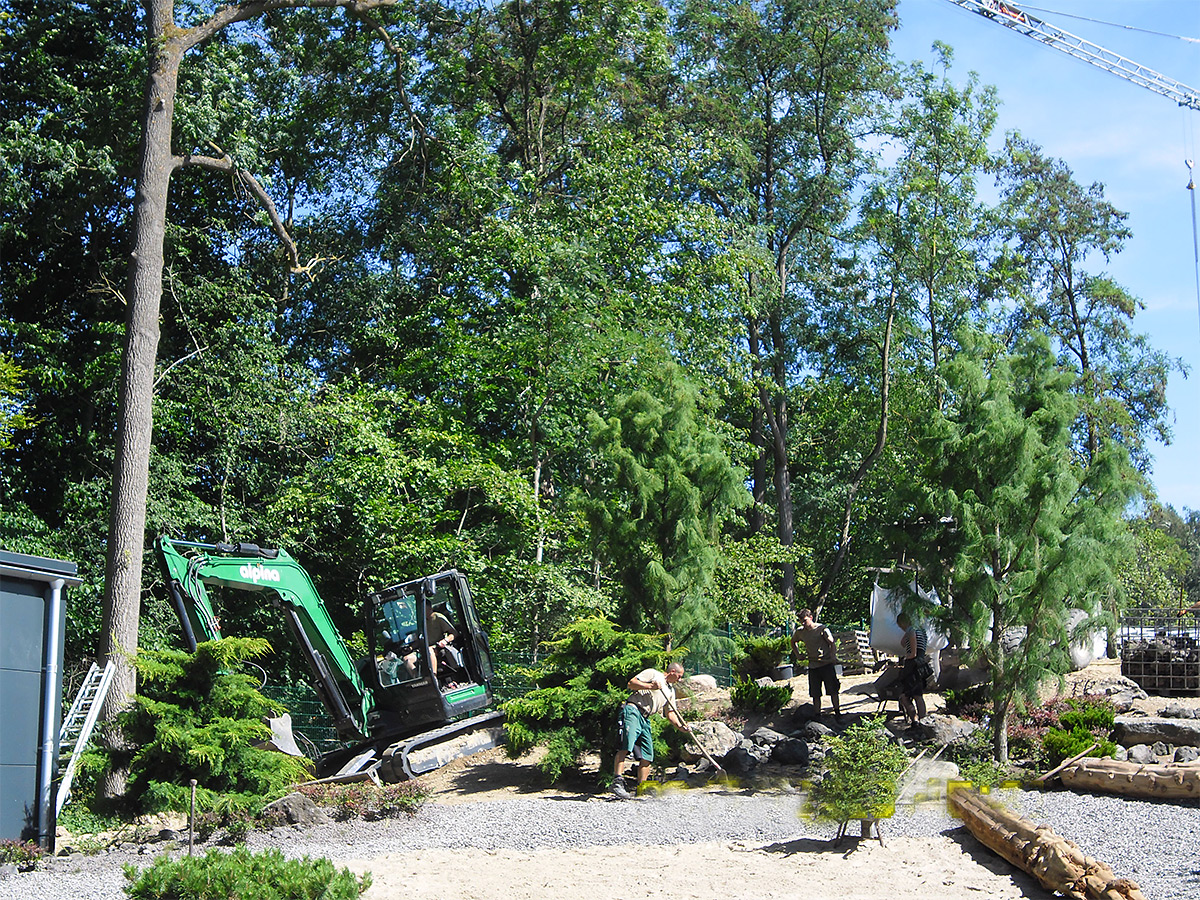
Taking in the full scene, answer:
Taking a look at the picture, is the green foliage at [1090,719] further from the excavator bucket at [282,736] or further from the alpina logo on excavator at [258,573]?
the alpina logo on excavator at [258,573]

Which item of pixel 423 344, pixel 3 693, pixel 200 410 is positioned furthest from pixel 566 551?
pixel 3 693

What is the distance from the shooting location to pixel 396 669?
14820 mm

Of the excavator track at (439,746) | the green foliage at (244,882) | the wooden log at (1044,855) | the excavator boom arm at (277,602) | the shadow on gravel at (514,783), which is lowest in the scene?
the shadow on gravel at (514,783)

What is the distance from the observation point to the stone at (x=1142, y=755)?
1334 centimetres

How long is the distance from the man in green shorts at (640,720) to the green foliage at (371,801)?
2234mm

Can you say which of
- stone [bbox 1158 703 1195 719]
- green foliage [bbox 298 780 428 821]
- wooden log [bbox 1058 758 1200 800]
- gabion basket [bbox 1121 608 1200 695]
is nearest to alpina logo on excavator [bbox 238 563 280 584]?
green foliage [bbox 298 780 428 821]

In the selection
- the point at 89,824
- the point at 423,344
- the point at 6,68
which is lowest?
the point at 89,824

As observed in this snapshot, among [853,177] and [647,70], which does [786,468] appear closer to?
[853,177]

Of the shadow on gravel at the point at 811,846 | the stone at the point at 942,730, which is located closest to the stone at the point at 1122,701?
the stone at the point at 942,730

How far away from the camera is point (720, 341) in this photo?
83.8 feet

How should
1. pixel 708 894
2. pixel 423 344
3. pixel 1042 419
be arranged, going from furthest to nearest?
1. pixel 423 344
2. pixel 1042 419
3. pixel 708 894

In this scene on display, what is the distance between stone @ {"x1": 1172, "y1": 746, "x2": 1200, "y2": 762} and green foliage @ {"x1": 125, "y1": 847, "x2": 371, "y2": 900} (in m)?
10.3

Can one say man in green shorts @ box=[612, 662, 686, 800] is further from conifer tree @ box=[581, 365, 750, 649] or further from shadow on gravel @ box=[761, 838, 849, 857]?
shadow on gravel @ box=[761, 838, 849, 857]

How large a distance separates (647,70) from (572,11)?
8.25 feet
